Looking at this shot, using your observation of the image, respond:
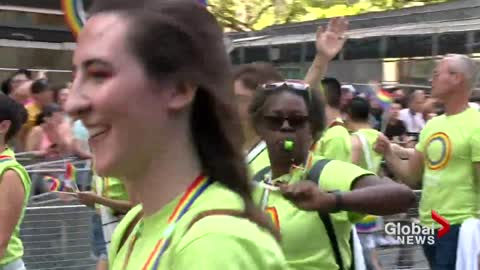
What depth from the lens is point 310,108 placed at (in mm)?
4090

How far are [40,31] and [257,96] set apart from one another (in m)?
16.5

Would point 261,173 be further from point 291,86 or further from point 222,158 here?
point 222,158

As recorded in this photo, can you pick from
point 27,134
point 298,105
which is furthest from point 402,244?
point 298,105

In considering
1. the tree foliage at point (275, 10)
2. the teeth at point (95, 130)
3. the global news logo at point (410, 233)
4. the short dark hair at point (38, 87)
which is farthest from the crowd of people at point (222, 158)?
the tree foliage at point (275, 10)

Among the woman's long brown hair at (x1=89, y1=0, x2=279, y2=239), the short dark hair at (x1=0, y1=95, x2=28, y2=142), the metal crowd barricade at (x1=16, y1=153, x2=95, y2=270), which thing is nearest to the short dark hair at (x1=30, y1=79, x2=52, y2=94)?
the metal crowd barricade at (x1=16, y1=153, x2=95, y2=270)

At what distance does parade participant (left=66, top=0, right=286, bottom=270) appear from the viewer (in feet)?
6.10

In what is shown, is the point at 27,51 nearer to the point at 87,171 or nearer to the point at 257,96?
the point at 87,171

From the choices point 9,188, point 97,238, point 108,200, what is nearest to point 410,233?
point 97,238

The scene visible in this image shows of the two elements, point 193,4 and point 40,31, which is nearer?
point 193,4

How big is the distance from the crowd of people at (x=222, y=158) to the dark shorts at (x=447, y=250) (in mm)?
11

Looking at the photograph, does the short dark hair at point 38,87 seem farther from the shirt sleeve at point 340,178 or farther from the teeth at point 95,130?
the teeth at point 95,130

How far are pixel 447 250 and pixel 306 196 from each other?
3616 millimetres

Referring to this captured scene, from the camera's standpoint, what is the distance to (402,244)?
870 centimetres

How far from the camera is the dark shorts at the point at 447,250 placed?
673 cm
